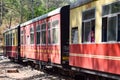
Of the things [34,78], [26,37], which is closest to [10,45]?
[26,37]

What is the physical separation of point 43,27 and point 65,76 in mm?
3689

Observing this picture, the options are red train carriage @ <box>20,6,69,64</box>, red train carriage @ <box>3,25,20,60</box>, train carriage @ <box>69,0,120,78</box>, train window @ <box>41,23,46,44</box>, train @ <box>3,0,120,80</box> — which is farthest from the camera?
red train carriage @ <box>3,25,20,60</box>

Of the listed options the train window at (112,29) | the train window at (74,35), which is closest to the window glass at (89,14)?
the train window at (74,35)

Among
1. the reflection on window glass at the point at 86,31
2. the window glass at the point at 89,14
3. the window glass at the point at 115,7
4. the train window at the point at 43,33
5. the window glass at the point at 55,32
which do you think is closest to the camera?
the window glass at the point at 115,7

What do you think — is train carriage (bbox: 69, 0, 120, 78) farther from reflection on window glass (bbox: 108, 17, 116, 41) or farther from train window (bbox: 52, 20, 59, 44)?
train window (bbox: 52, 20, 59, 44)

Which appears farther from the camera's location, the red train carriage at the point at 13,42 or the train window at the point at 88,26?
the red train carriage at the point at 13,42

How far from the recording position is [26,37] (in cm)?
2875

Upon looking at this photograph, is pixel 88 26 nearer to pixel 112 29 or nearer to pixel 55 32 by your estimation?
pixel 112 29

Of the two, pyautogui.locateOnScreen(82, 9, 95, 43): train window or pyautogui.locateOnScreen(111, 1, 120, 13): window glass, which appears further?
pyautogui.locateOnScreen(82, 9, 95, 43): train window

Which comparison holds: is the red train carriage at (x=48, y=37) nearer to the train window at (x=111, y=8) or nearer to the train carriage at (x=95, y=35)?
the train carriage at (x=95, y=35)

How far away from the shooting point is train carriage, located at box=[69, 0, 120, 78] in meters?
12.3

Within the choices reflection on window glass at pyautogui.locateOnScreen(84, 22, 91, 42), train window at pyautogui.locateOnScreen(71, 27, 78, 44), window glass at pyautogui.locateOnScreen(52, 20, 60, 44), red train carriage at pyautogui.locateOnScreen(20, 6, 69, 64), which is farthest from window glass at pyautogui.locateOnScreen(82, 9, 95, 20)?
window glass at pyautogui.locateOnScreen(52, 20, 60, 44)

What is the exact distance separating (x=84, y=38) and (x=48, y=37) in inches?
260

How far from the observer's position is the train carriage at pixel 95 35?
12.3 m
